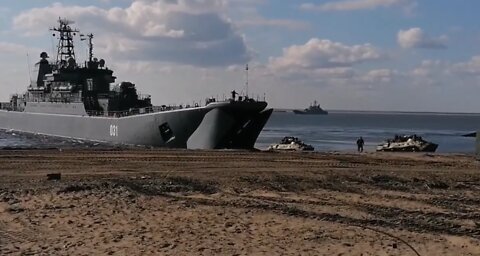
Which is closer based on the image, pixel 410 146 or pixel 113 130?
pixel 113 130

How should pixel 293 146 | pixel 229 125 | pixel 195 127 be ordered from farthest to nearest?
pixel 293 146, pixel 195 127, pixel 229 125

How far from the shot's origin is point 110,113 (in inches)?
1784

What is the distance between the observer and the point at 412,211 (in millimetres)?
14297

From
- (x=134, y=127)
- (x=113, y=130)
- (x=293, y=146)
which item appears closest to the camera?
(x=134, y=127)

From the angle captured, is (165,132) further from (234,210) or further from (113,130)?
(234,210)

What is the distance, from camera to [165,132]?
3769 cm

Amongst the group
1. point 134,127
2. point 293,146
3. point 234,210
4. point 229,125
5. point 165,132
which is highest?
point 229,125

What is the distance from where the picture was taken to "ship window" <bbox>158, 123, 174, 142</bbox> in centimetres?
3738

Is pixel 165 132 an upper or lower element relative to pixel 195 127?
lower

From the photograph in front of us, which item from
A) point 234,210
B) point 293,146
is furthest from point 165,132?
point 234,210

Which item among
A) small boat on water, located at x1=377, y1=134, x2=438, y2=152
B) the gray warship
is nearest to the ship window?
the gray warship

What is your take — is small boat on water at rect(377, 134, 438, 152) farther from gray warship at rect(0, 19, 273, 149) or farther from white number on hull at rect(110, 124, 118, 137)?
white number on hull at rect(110, 124, 118, 137)

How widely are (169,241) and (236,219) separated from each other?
2135mm

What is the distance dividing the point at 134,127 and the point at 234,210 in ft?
88.1
